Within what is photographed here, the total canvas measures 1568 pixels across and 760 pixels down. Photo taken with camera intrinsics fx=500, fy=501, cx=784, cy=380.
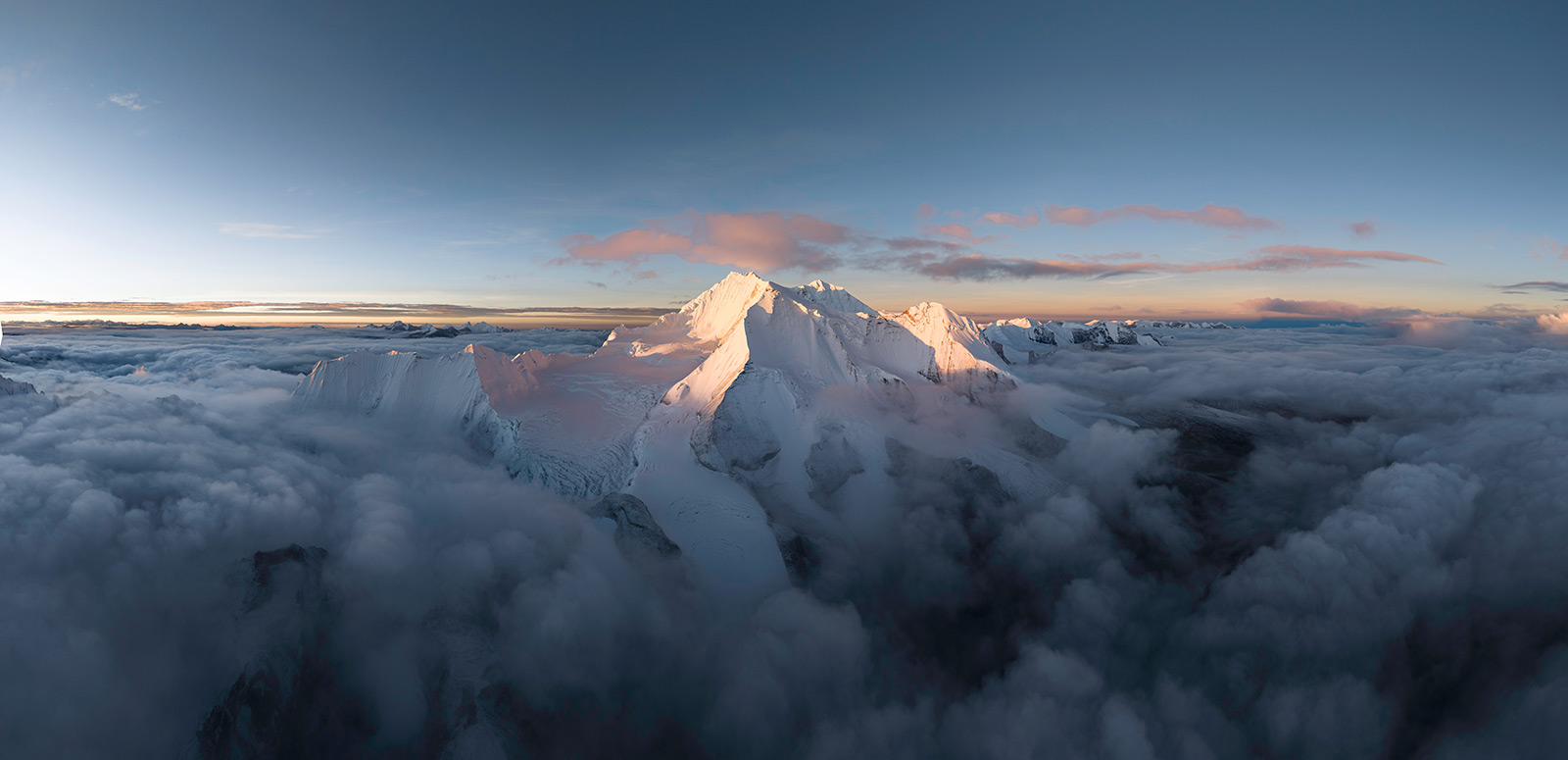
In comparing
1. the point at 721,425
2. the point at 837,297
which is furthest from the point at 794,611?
the point at 837,297

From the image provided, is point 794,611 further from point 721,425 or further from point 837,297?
point 837,297

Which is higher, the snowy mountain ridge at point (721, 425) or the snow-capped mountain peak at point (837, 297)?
the snow-capped mountain peak at point (837, 297)

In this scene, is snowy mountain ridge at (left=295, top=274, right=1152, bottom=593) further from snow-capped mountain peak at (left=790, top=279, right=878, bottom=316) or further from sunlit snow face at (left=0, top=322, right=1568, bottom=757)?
snow-capped mountain peak at (left=790, top=279, right=878, bottom=316)

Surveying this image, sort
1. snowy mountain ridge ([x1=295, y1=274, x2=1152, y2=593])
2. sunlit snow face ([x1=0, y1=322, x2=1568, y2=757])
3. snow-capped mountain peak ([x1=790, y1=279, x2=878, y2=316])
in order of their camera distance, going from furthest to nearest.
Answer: snow-capped mountain peak ([x1=790, y1=279, x2=878, y2=316]), snowy mountain ridge ([x1=295, y1=274, x2=1152, y2=593]), sunlit snow face ([x1=0, y1=322, x2=1568, y2=757])

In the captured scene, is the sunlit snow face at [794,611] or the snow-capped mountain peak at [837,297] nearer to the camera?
the sunlit snow face at [794,611]

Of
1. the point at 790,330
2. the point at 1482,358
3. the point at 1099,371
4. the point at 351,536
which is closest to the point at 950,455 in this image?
the point at 790,330

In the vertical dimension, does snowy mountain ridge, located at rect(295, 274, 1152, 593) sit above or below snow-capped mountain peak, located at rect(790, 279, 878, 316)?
below

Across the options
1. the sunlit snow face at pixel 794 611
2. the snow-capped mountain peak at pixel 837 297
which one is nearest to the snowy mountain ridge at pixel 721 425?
the sunlit snow face at pixel 794 611

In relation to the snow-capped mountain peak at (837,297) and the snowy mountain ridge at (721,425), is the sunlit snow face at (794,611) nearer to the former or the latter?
the snowy mountain ridge at (721,425)

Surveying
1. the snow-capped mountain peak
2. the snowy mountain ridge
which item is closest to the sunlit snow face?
the snowy mountain ridge

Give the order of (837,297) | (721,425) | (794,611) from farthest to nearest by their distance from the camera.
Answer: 1. (837,297)
2. (721,425)
3. (794,611)
